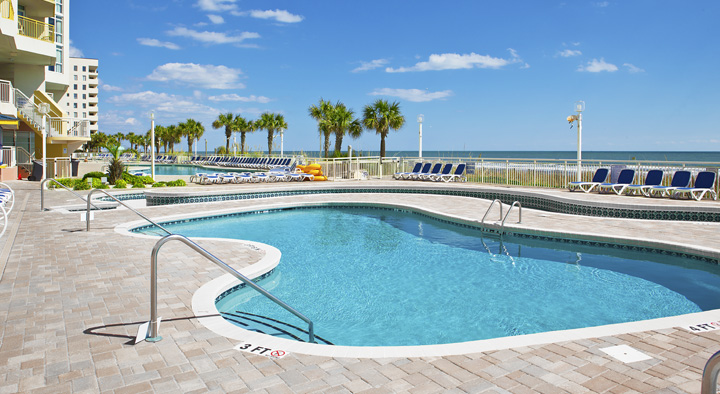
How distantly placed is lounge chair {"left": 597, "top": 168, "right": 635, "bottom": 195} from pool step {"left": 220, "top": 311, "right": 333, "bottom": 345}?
41.6 ft

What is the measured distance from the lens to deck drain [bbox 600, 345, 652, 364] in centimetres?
332

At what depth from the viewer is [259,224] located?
37.8 ft

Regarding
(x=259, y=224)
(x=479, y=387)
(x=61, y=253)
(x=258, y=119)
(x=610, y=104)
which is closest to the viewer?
(x=479, y=387)

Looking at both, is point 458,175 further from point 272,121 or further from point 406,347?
point 272,121

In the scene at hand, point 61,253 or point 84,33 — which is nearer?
point 61,253

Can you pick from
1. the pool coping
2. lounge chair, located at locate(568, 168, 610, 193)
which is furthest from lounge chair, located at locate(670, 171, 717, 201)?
the pool coping

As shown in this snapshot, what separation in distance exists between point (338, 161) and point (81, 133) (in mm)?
14571

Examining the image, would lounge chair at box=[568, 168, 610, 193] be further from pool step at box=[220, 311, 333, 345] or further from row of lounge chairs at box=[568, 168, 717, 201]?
pool step at box=[220, 311, 333, 345]

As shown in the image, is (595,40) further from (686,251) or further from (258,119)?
(686,251)

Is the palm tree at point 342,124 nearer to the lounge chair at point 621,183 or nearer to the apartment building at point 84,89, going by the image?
the lounge chair at point 621,183

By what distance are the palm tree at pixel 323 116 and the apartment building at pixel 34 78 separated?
1409 centimetres

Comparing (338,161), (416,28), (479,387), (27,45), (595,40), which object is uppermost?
(416,28)

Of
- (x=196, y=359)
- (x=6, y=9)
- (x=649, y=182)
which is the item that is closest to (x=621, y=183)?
(x=649, y=182)

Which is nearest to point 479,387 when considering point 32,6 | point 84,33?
point 32,6
